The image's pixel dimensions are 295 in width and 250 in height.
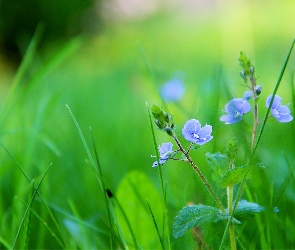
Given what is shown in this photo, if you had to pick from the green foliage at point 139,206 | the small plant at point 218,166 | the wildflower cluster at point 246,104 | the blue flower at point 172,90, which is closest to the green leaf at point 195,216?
the small plant at point 218,166

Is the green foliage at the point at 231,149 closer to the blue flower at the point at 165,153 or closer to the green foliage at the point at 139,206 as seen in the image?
the blue flower at the point at 165,153

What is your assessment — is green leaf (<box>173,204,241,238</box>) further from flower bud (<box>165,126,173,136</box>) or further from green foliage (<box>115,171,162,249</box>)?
green foliage (<box>115,171,162,249</box>)

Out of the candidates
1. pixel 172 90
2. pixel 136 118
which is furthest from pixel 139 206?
pixel 136 118

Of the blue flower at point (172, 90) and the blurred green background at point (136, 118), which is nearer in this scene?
the blurred green background at point (136, 118)

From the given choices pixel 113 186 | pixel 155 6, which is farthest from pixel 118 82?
pixel 155 6

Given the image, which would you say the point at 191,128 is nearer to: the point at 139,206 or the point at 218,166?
the point at 218,166

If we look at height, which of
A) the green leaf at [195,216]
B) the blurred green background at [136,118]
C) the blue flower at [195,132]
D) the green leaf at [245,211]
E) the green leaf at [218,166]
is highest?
the blue flower at [195,132]
